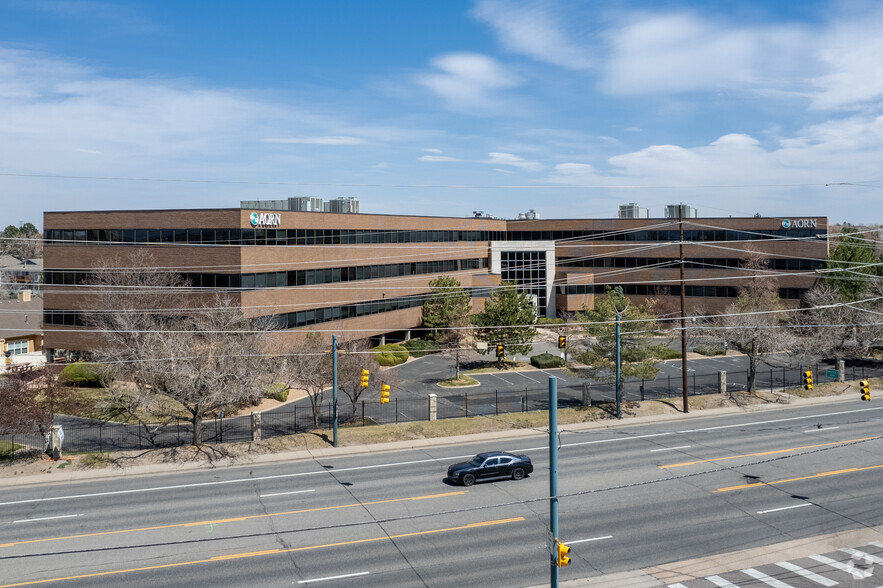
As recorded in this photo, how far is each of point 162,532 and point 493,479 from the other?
13637 millimetres

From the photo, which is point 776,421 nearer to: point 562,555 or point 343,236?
point 562,555

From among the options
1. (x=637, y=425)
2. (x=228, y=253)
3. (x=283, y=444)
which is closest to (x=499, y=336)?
(x=637, y=425)

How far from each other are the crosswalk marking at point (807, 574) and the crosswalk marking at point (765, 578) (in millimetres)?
1010

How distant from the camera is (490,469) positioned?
29.7 meters

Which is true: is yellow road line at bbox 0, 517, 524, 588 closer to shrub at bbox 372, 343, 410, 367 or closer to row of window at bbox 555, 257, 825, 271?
shrub at bbox 372, 343, 410, 367

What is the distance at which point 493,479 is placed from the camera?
30.0 metres

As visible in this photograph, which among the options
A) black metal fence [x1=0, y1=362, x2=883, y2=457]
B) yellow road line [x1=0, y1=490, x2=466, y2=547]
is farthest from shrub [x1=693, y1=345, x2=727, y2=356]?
yellow road line [x1=0, y1=490, x2=466, y2=547]

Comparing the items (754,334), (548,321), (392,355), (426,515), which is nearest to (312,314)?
(392,355)

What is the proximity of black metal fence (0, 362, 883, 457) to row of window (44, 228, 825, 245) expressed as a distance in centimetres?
1363

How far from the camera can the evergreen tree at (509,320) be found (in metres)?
59.7

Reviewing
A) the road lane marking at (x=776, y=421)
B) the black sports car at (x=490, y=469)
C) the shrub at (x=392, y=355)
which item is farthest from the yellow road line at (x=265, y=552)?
the shrub at (x=392, y=355)

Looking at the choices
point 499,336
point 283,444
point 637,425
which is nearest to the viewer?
point 283,444

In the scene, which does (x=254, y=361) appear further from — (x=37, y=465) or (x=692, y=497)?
(x=692, y=497)

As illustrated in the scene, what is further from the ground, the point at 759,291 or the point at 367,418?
the point at 759,291
